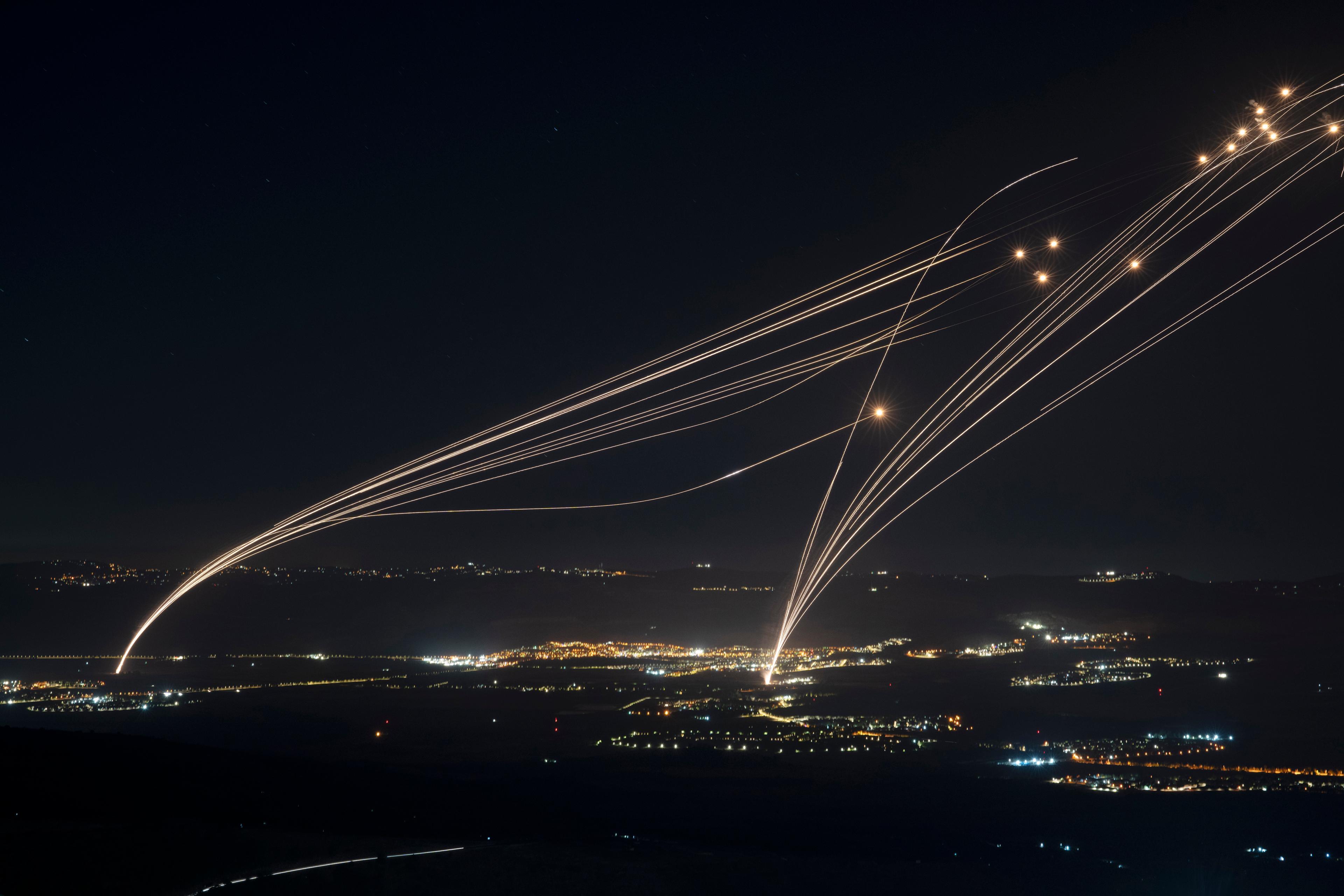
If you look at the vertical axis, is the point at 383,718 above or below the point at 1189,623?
below

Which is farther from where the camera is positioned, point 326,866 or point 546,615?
point 546,615

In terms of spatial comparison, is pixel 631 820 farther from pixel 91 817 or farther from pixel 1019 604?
pixel 1019 604

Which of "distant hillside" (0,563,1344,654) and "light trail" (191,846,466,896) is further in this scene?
"distant hillside" (0,563,1344,654)

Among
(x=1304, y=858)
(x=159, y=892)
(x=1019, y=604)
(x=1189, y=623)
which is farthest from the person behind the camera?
(x=1019, y=604)

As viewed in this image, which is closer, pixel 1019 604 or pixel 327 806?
pixel 327 806

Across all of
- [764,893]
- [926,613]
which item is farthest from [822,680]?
[926,613]

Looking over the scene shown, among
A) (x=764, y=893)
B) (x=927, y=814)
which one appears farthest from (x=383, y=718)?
(x=764, y=893)

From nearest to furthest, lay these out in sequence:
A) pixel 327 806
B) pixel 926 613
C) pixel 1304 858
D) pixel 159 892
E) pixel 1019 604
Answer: pixel 159 892
pixel 1304 858
pixel 327 806
pixel 926 613
pixel 1019 604

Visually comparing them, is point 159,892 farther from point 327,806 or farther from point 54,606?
point 54,606

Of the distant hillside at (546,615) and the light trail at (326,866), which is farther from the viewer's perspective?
the distant hillside at (546,615)
